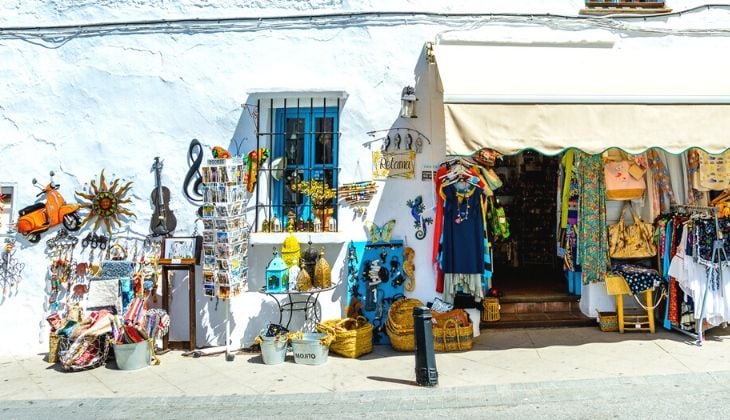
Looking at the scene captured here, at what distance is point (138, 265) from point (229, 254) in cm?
145

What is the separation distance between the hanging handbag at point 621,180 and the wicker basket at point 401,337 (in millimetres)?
3313

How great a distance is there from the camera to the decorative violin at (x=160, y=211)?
7062mm

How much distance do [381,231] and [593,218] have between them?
9.50ft

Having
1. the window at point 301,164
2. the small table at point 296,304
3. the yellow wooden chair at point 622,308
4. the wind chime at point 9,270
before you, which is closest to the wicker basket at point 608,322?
the yellow wooden chair at point 622,308

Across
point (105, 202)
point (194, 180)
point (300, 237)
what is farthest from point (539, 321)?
point (105, 202)

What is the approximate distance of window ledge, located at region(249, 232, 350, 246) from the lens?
6867mm

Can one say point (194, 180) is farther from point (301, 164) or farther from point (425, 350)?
point (425, 350)

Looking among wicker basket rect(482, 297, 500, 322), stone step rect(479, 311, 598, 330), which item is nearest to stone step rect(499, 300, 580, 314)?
stone step rect(479, 311, 598, 330)

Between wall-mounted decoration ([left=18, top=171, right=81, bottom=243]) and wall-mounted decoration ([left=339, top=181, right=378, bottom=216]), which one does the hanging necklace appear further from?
wall-mounted decoration ([left=18, top=171, right=81, bottom=243])

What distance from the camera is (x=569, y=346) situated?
669cm

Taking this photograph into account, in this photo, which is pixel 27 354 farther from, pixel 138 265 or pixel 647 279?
pixel 647 279

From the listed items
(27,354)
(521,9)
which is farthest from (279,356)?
(521,9)

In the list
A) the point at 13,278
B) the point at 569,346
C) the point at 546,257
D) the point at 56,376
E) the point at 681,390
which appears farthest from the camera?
the point at 546,257

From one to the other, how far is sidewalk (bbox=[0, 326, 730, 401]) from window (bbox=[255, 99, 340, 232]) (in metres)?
1.87
